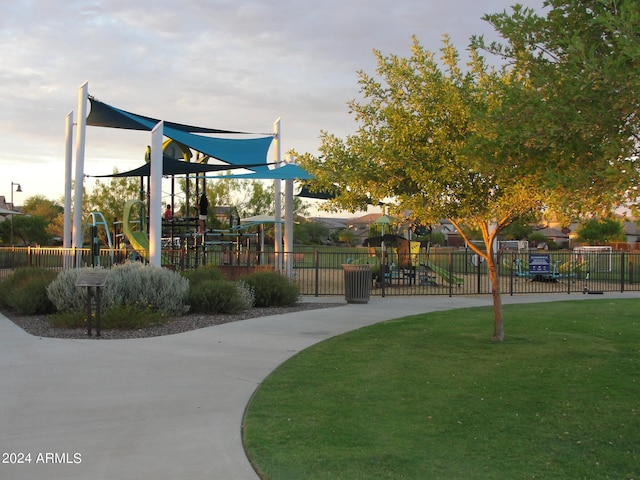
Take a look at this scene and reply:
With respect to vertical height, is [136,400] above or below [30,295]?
below

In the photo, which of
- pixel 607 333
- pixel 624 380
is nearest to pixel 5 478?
pixel 624 380

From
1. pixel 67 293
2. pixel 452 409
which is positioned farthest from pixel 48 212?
pixel 452 409

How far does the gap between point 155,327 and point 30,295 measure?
12.0ft

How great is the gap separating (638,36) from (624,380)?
4427 millimetres

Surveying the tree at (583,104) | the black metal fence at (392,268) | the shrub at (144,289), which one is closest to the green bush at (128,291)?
the shrub at (144,289)

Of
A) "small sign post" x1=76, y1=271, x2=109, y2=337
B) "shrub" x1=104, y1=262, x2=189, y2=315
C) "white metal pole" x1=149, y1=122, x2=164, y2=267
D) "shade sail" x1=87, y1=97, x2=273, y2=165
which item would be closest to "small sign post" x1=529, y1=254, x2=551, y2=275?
"shade sail" x1=87, y1=97, x2=273, y2=165

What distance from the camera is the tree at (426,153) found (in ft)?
32.3

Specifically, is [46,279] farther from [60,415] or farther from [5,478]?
[5,478]

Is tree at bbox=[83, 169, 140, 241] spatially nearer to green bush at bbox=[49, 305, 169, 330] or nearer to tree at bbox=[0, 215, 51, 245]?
tree at bbox=[0, 215, 51, 245]

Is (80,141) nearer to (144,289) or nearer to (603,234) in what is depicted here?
(144,289)

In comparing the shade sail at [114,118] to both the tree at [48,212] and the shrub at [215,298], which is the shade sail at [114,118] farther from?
the tree at [48,212]

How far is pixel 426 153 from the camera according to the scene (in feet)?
33.0

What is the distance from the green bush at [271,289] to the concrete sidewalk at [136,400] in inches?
133

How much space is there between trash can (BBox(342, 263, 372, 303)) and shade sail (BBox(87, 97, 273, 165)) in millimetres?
5696
